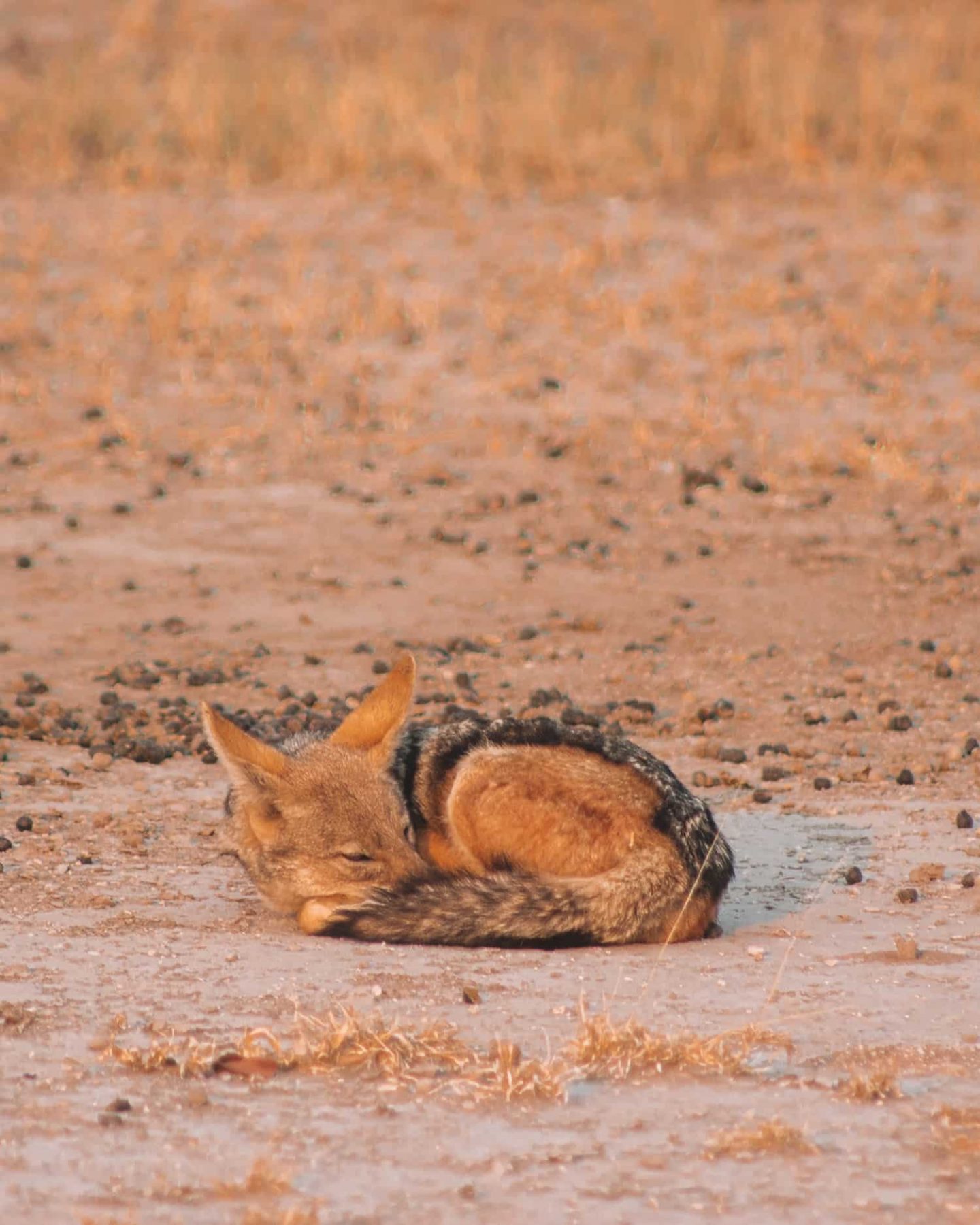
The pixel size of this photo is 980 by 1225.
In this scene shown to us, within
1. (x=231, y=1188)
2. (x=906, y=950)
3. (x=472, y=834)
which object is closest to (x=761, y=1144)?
(x=231, y=1188)

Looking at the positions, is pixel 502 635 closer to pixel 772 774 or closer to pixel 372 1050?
pixel 772 774

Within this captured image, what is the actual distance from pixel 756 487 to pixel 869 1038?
713 centimetres

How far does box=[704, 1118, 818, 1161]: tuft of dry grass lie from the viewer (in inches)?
176

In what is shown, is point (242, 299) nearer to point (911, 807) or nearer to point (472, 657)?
point (472, 657)

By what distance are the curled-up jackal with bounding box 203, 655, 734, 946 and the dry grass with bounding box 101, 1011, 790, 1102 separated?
78 cm

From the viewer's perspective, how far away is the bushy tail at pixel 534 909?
5855 millimetres

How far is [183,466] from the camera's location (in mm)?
12414

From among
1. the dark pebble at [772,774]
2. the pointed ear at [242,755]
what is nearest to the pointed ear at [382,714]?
the pointed ear at [242,755]

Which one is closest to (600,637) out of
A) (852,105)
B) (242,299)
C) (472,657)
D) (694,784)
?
(472,657)

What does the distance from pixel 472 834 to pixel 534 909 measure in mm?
518

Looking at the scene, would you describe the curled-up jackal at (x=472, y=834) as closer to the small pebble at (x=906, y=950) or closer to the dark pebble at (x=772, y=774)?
the small pebble at (x=906, y=950)

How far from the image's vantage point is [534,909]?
5.86m

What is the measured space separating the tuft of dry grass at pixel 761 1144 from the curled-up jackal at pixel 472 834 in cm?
144

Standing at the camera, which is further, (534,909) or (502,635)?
(502,635)
